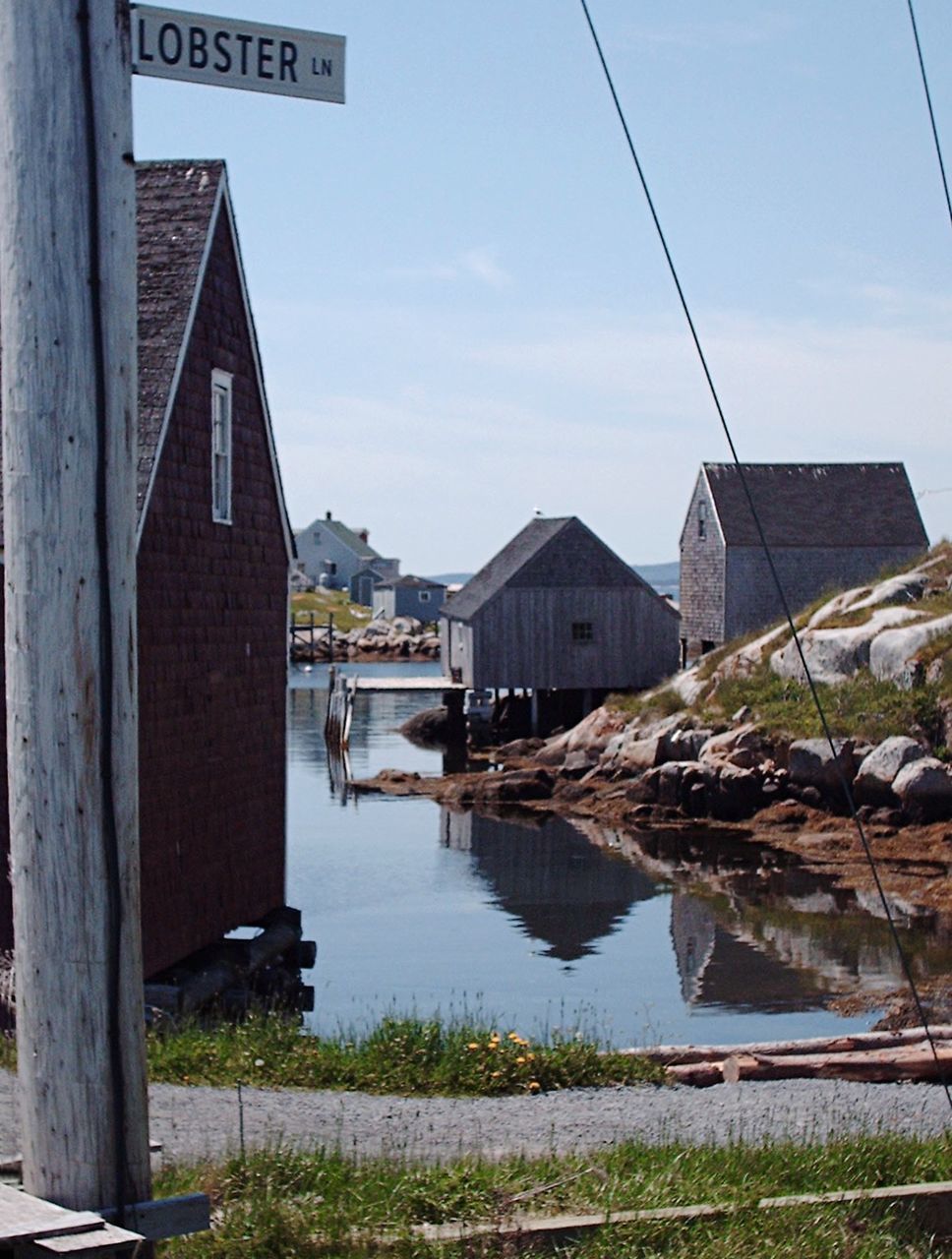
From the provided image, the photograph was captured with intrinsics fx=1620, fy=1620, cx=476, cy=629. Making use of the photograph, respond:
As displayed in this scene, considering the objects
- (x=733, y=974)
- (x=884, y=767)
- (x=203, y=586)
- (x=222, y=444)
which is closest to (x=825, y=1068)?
(x=203, y=586)

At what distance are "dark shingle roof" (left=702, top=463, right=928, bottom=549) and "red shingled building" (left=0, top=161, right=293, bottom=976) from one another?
40556mm

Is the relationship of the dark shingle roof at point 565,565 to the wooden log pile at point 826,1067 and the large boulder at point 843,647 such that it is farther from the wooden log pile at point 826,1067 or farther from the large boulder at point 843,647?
the wooden log pile at point 826,1067

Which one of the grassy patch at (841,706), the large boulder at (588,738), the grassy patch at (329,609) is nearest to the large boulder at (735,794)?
the grassy patch at (841,706)

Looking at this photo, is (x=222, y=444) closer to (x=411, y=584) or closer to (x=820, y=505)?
(x=820, y=505)

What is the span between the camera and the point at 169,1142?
7.84m

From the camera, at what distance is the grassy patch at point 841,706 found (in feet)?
117

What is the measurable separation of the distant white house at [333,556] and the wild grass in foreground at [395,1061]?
434 feet

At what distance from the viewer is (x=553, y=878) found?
103 feet

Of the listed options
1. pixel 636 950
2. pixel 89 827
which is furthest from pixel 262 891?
pixel 89 827

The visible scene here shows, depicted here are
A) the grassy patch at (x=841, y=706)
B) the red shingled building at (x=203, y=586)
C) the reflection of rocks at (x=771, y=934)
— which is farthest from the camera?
the grassy patch at (x=841, y=706)

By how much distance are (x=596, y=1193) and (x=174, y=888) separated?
10.8 meters

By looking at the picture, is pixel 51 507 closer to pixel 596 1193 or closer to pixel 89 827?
pixel 89 827

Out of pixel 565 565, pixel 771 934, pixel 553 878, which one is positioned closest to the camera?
pixel 771 934

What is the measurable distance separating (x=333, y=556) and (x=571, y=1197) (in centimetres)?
14090
